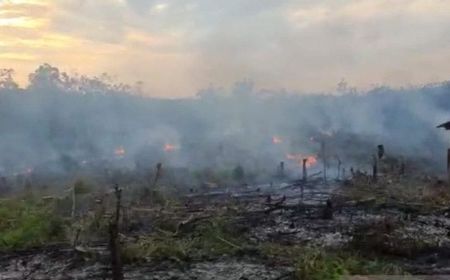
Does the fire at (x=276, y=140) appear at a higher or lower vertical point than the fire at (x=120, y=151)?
higher

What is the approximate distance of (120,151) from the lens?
28906mm

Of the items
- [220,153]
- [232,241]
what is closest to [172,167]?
[220,153]

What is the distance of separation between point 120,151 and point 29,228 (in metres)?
17.8

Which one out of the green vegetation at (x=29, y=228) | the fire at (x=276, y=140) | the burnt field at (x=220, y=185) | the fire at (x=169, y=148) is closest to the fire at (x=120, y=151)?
the burnt field at (x=220, y=185)

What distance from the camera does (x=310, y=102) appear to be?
124ft

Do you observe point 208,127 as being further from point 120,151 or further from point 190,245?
point 190,245

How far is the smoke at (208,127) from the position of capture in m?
26.4

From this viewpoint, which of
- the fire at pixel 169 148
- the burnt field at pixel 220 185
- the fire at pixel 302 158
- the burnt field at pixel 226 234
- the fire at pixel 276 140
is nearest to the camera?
the burnt field at pixel 226 234

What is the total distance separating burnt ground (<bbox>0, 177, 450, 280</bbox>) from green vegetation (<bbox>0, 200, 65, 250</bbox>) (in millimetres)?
592

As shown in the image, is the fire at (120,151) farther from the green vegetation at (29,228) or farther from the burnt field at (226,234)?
the green vegetation at (29,228)

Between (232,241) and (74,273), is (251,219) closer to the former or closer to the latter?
(232,241)

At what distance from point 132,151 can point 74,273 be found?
19480 mm

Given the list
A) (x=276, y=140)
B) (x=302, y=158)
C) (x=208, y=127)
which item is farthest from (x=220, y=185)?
(x=208, y=127)

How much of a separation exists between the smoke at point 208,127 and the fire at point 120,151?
0.11 meters
